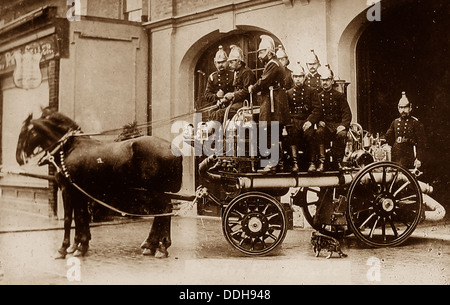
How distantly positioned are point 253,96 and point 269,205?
1154 millimetres

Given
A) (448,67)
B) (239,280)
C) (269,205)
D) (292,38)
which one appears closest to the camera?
(239,280)

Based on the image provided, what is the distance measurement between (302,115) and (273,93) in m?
0.46

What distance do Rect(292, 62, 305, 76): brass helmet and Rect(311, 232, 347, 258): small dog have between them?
5.69 feet

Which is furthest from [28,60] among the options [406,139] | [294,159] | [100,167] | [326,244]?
[406,139]

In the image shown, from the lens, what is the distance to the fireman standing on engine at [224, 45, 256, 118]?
209 inches

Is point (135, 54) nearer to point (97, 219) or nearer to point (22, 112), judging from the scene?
point (22, 112)

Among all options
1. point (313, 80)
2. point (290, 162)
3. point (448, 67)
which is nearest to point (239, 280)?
point (290, 162)

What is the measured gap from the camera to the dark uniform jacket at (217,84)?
548 cm

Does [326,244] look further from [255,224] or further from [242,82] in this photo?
[242,82]

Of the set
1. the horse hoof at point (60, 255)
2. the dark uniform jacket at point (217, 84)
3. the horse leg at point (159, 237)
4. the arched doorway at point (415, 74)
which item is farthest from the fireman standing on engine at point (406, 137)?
the horse hoof at point (60, 255)

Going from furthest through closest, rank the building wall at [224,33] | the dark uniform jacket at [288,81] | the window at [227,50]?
1. the window at [227,50]
2. the building wall at [224,33]
3. the dark uniform jacket at [288,81]

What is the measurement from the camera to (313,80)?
5527 millimetres

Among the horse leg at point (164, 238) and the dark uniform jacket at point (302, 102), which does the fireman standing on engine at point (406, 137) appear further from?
the horse leg at point (164, 238)

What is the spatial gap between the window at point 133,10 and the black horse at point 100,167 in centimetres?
160
